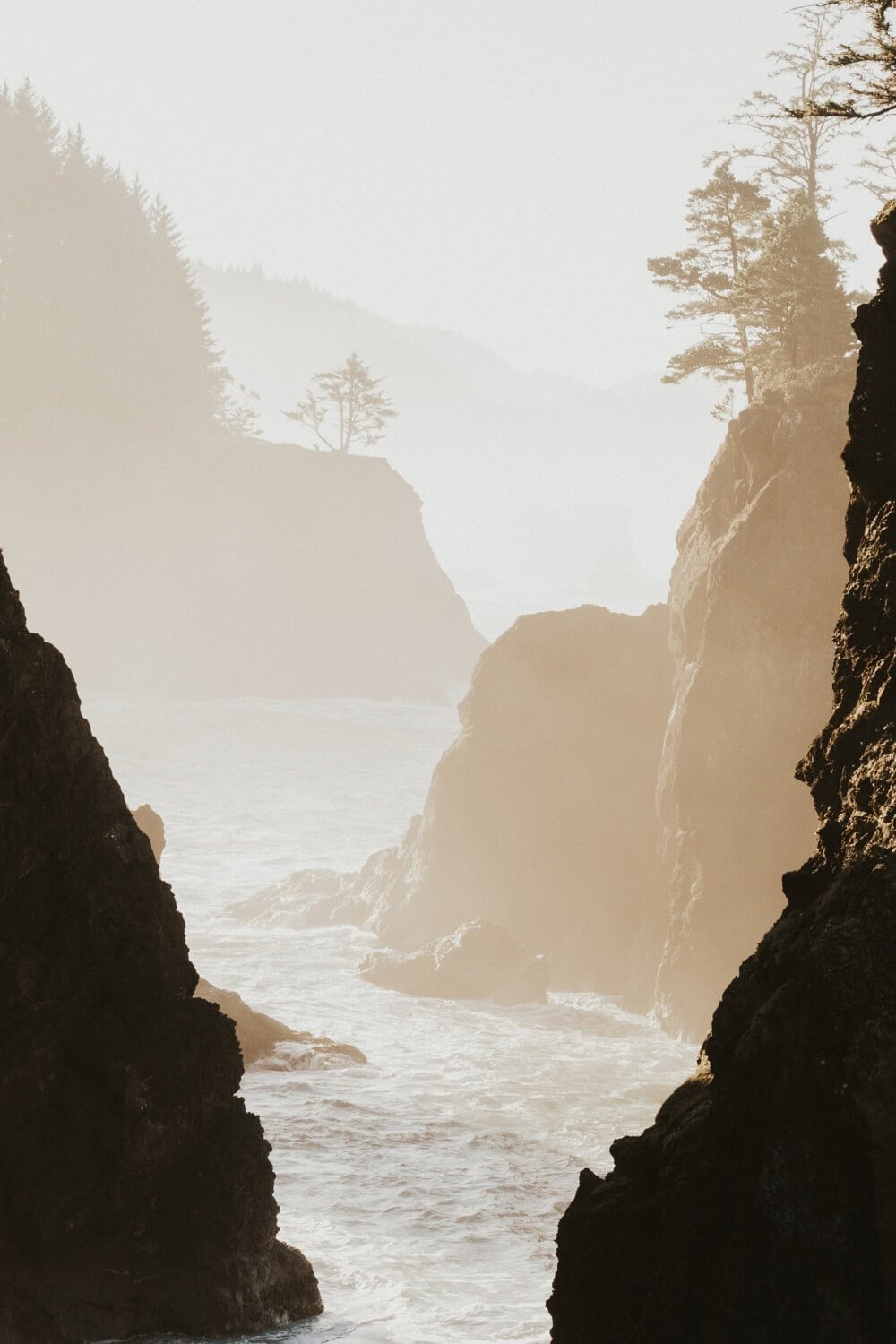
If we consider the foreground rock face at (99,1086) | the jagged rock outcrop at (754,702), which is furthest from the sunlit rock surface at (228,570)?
the foreground rock face at (99,1086)

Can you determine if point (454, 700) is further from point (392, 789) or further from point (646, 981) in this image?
point (646, 981)

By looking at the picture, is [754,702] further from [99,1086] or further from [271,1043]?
[99,1086]

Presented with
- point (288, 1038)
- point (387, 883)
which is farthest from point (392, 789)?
point (288, 1038)

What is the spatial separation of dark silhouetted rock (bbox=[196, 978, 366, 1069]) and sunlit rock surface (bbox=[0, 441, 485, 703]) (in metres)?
56.2

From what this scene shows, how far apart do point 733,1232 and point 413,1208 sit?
11.3 m

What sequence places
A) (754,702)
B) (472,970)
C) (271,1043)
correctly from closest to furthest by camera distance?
(271,1043)
(754,702)
(472,970)

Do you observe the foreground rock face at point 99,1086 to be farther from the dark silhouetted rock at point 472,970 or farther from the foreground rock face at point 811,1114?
the dark silhouetted rock at point 472,970

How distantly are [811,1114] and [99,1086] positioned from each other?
743 centimetres

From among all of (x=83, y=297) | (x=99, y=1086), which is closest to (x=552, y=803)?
(x=99, y=1086)

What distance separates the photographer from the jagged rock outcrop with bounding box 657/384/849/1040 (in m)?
26.4

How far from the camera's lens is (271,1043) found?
80.9 ft

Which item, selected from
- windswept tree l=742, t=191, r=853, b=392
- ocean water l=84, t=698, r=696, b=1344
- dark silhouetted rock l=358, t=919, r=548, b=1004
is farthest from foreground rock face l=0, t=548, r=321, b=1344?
windswept tree l=742, t=191, r=853, b=392

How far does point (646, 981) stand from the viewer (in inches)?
1204

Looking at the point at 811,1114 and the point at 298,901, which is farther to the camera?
the point at 298,901
